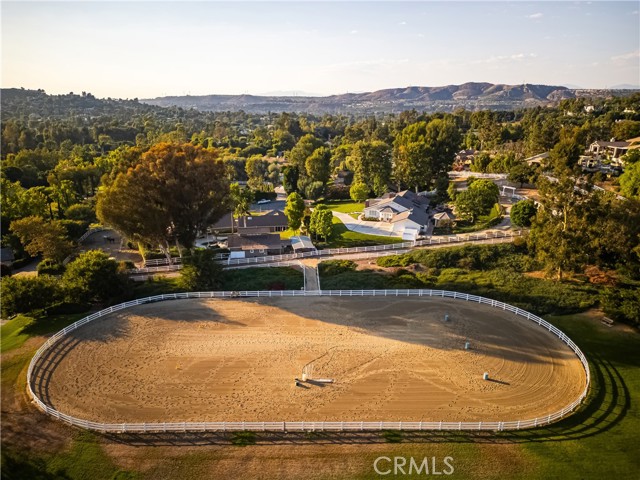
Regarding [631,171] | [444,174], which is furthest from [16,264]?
[631,171]

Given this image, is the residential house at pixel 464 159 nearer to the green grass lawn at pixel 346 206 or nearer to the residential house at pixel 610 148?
the residential house at pixel 610 148

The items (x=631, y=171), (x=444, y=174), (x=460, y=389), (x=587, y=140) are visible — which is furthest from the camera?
(x=587, y=140)

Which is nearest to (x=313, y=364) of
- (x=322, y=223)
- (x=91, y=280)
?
(x=91, y=280)

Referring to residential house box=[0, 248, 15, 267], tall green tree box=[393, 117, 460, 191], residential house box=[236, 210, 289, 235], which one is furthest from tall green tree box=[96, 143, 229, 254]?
tall green tree box=[393, 117, 460, 191]

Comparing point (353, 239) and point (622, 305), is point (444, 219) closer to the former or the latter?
point (353, 239)

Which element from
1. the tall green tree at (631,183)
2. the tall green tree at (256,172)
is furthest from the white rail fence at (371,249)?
the tall green tree at (256,172)

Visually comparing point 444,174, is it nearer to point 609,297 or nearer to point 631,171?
point 631,171
